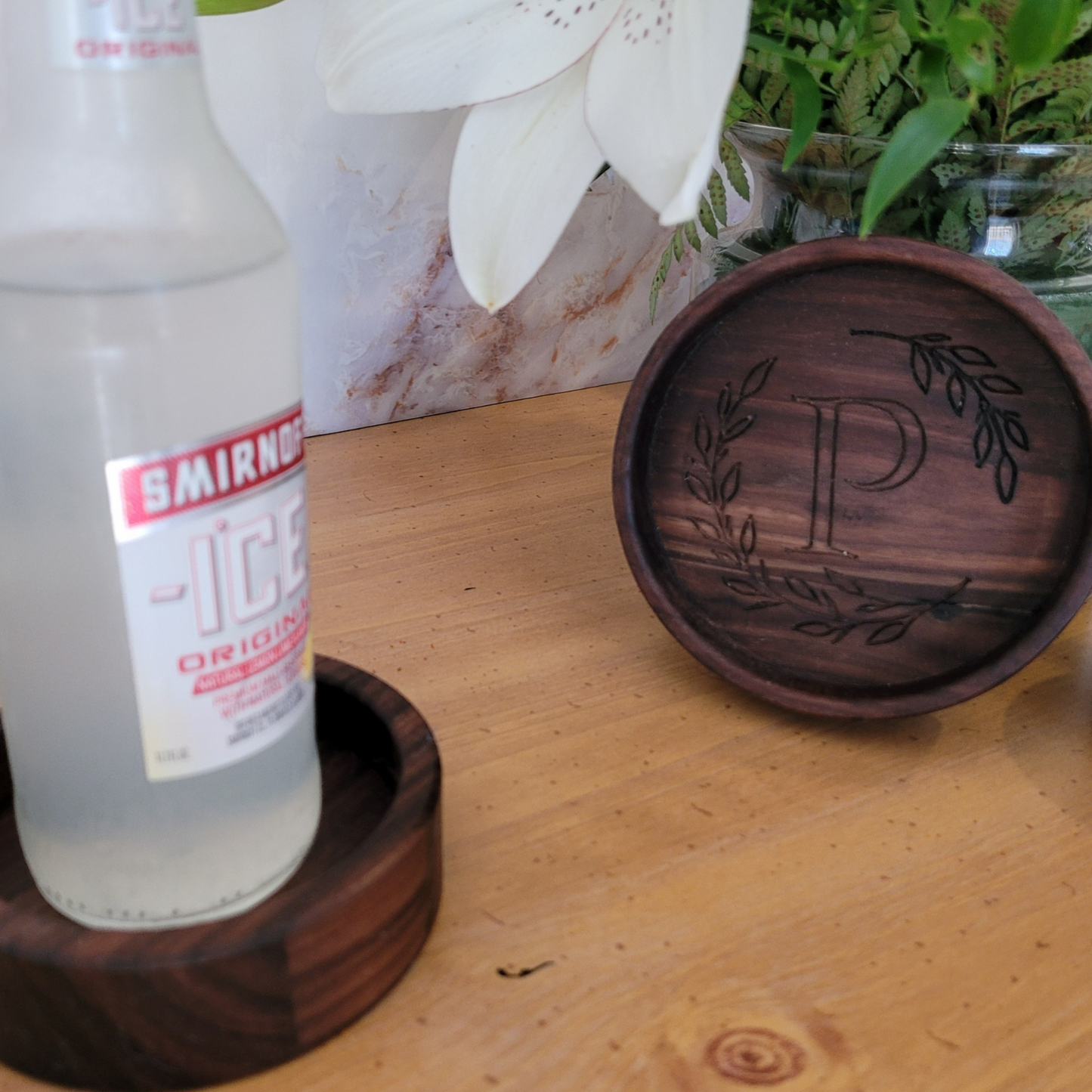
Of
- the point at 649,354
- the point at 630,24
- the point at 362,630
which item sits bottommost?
the point at 362,630

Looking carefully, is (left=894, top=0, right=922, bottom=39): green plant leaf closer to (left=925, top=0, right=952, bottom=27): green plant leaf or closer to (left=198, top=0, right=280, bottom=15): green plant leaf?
(left=925, top=0, right=952, bottom=27): green plant leaf

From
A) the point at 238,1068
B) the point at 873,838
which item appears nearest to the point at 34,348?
the point at 238,1068

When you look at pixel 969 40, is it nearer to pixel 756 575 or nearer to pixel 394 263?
pixel 756 575

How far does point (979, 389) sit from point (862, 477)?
5cm

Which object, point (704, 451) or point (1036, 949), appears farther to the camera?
point (704, 451)

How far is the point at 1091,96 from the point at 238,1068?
434 mm

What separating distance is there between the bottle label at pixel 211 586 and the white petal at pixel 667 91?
12 centimetres

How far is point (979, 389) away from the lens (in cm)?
41

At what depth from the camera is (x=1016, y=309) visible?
0.39 meters

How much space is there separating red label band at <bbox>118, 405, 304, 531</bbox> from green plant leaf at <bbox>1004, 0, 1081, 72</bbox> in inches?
9.5

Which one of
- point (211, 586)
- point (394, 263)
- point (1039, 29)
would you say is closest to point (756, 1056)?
point (211, 586)

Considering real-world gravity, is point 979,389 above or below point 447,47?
below

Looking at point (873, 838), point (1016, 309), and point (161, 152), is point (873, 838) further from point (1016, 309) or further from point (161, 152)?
point (161, 152)

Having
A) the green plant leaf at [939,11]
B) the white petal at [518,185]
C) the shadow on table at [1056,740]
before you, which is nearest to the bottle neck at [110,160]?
the white petal at [518,185]
